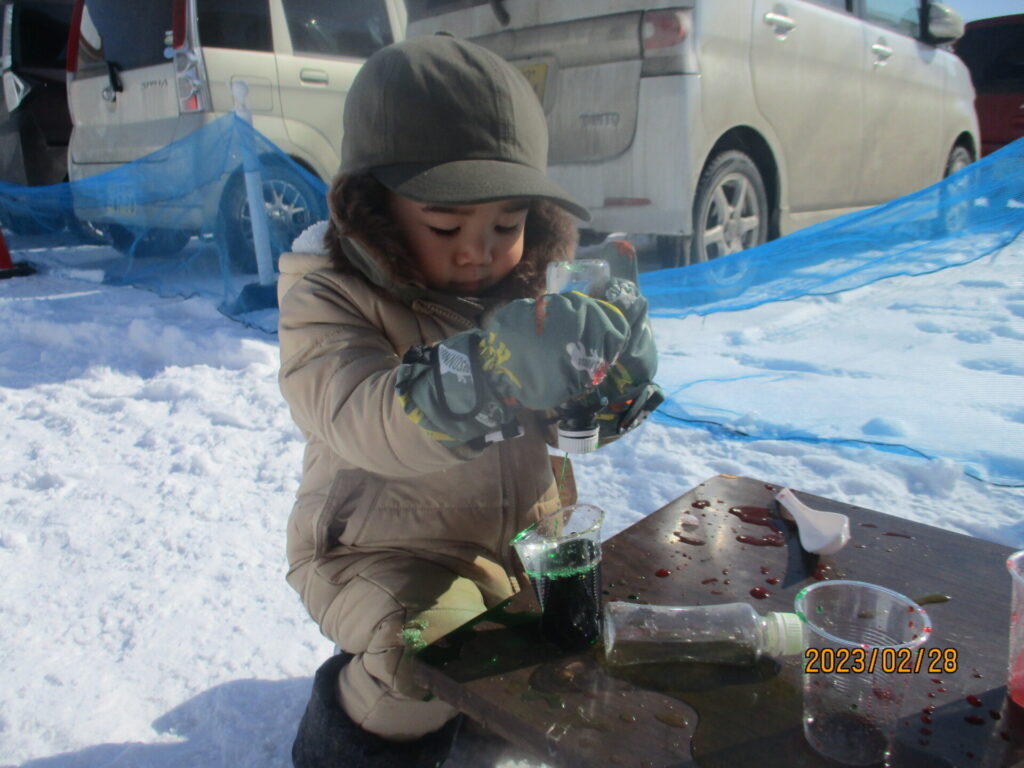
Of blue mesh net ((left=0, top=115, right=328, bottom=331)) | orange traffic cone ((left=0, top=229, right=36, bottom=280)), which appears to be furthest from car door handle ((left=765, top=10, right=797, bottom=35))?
orange traffic cone ((left=0, top=229, right=36, bottom=280))

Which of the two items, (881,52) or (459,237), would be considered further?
(881,52)

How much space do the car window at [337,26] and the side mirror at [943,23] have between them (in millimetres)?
3924

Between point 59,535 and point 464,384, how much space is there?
79.5 inches

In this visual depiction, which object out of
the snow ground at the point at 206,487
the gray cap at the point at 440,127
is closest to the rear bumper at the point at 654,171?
the snow ground at the point at 206,487

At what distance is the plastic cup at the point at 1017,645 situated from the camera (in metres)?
0.96

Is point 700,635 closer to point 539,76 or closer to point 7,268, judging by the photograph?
point 539,76

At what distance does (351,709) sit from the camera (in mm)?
1402

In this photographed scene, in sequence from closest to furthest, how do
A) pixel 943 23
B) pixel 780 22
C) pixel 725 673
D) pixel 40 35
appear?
pixel 725 673 → pixel 780 22 → pixel 943 23 → pixel 40 35

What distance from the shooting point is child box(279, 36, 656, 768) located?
1.31 m

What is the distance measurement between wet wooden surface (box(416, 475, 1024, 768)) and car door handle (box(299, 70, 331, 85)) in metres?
4.79

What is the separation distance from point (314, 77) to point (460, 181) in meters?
4.47

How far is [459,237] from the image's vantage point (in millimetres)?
1491

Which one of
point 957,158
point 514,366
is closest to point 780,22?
point 957,158

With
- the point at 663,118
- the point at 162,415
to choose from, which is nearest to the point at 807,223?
the point at 663,118
